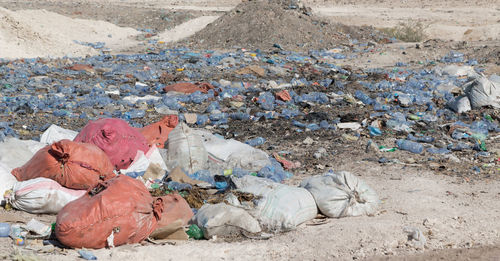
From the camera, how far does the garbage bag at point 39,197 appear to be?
4051mm

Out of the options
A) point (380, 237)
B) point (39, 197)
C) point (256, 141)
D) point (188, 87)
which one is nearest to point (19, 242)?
point (39, 197)

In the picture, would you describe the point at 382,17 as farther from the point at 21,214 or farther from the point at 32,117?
the point at 21,214

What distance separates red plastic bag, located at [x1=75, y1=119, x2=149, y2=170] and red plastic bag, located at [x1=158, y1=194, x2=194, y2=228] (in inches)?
33.2

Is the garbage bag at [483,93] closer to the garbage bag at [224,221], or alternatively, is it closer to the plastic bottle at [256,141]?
the plastic bottle at [256,141]

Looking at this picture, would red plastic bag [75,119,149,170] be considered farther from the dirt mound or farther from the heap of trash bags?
the dirt mound

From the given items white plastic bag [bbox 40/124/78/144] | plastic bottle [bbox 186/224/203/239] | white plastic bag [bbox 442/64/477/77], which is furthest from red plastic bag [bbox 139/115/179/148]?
white plastic bag [bbox 442/64/477/77]

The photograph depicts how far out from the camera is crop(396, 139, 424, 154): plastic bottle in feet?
19.8

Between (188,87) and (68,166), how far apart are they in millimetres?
4593

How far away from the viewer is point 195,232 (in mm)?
3893

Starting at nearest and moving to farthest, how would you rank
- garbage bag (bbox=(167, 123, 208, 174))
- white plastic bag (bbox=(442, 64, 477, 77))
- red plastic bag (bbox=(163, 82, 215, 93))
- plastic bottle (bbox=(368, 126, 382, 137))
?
garbage bag (bbox=(167, 123, 208, 174))
plastic bottle (bbox=(368, 126, 382, 137))
red plastic bag (bbox=(163, 82, 215, 93))
white plastic bag (bbox=(442, 64, 477, 77))

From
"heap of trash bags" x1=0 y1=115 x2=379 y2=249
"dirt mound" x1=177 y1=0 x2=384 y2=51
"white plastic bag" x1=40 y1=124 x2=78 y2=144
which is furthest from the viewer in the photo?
"dirt mound" x1=177 y1=0 x2=384 y2=51

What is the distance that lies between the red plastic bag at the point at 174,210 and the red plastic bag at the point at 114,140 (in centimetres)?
84

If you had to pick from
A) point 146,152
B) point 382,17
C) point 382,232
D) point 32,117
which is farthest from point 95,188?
point 382,17

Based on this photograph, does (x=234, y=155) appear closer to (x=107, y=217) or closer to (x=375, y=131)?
(x=107, y=217)
